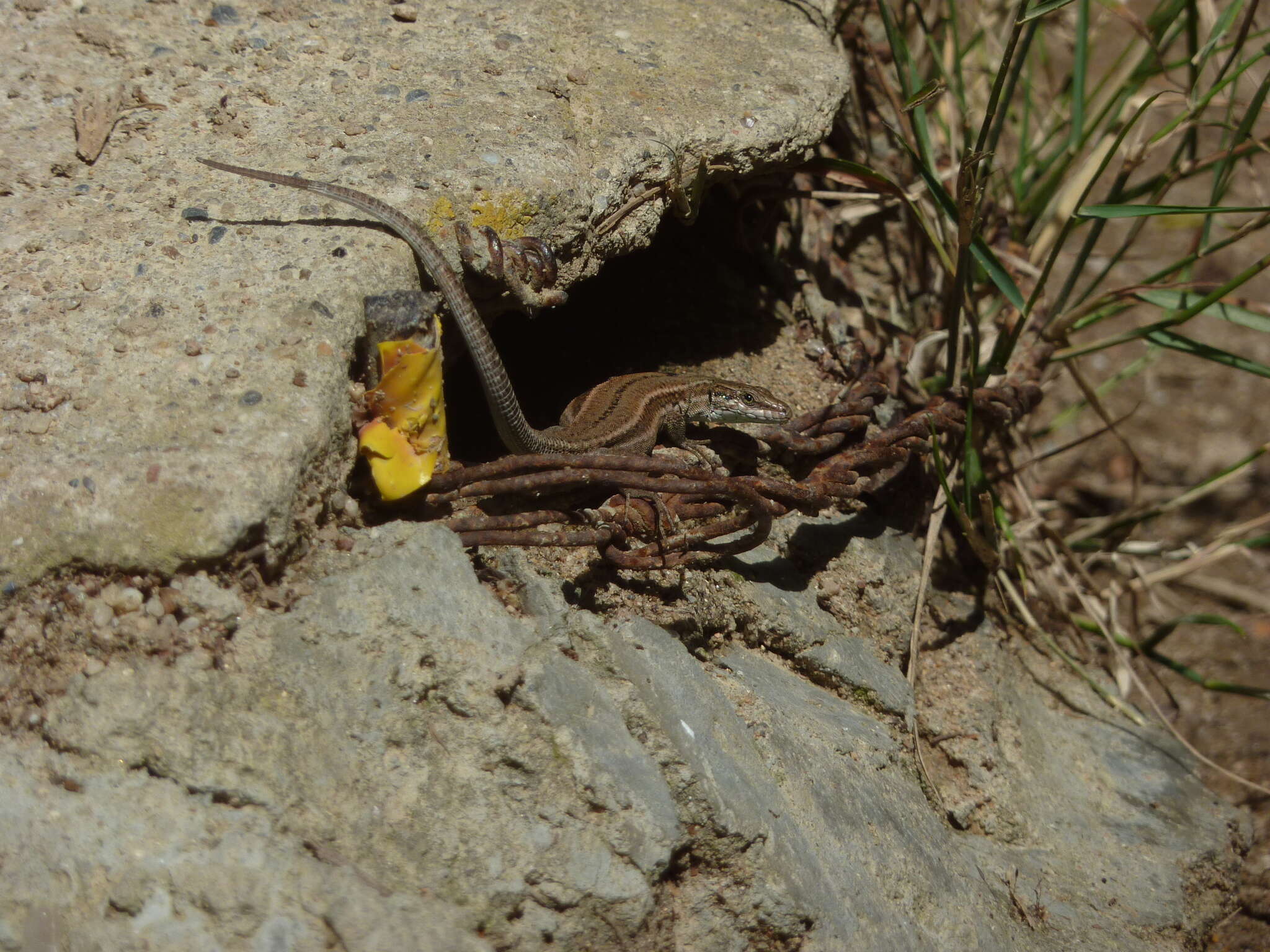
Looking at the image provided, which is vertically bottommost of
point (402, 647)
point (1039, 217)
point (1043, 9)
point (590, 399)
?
point (590, 399)

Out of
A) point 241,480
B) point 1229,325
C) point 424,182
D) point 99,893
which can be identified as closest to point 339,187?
point 424,182

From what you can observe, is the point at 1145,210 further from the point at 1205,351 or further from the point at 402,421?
the point at 402,421

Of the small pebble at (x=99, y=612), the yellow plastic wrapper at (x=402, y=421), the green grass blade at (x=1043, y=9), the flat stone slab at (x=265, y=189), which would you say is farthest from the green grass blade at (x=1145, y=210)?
the small pebble at (x=99, y=612)

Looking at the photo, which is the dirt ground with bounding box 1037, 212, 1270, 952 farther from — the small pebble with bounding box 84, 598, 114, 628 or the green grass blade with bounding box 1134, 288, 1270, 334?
the small pebble with bounding box 84, 598, 114, 628

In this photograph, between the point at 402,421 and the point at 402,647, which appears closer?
the point at 402,647

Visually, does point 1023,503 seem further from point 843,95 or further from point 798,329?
point 843,95

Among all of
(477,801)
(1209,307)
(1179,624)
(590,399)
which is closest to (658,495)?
(477,801)
